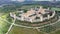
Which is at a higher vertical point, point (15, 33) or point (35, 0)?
point (35, 0)

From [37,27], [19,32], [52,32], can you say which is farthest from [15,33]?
[52,32]

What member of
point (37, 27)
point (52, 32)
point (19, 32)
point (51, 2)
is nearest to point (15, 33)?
point (19, 32)

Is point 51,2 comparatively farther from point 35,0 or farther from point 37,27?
point 37,27

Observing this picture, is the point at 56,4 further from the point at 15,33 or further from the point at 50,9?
the point at 15,33

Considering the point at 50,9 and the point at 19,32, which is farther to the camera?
the point at 50,9

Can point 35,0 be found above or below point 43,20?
above

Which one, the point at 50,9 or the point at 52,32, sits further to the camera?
the point at 50,9

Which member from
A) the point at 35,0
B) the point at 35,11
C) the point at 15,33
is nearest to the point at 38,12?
the point at 35,11

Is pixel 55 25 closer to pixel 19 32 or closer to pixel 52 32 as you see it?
pixel 52 32
